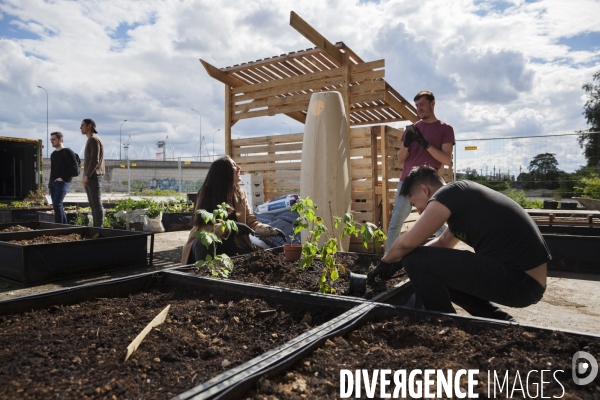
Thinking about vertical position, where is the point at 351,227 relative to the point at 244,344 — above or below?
above

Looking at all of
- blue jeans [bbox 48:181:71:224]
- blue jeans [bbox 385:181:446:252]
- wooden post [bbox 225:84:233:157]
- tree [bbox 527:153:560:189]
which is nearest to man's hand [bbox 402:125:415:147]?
blue jeans [bbox 385:181:446:252]

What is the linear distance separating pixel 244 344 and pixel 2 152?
406 inches

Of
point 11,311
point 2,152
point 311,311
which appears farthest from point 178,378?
point 2,152

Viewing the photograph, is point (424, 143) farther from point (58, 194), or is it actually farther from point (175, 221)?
point (175, 221)

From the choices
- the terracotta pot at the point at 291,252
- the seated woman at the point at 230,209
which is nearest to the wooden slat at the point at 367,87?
the seated woman at the point at 230,209

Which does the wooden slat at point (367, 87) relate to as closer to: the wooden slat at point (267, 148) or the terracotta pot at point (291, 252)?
the wooden slat at point (267, 148)

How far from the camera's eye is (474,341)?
1.71 metres

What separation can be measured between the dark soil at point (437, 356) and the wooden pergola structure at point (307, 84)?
453 cm

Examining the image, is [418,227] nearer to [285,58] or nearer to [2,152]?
[285,58]

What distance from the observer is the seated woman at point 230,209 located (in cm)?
375

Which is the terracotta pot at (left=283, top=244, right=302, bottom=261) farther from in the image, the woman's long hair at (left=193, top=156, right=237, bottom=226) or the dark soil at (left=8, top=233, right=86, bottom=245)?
the dark soil at (left=8, top=233, right=86, bottom=245)

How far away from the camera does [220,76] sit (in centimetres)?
741

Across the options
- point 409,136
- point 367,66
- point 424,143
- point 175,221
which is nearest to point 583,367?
point 424,143

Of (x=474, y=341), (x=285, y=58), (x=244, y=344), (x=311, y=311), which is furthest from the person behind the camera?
(x=285, y=58)
